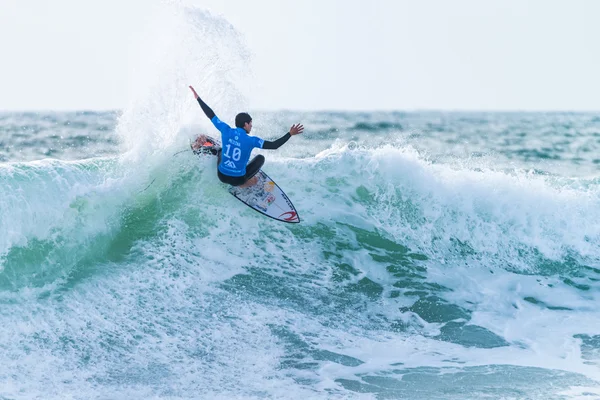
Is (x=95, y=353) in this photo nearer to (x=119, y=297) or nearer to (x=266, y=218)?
(x=119, y=297)

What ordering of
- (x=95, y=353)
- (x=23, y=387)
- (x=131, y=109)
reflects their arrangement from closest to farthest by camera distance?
(x=23, y=387) → (x=95, y=353) → (x=131, y=109)

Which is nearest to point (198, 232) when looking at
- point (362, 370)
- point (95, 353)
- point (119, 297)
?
point (119, 297)

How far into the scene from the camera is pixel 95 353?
315 inches

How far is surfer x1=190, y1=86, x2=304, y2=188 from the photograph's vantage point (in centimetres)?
955

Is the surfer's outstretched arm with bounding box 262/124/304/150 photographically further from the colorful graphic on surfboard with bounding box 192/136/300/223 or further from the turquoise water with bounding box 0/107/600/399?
the turquoise water with bounding box 0/107/600/399

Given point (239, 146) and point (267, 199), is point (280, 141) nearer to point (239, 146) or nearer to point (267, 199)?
point (239, 146)

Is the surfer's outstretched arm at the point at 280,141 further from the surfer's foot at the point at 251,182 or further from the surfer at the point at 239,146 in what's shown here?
the surfer's foot at the point at 251,182

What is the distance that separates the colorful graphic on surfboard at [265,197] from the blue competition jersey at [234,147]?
621mm

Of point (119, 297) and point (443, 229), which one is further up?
point (443, 229)

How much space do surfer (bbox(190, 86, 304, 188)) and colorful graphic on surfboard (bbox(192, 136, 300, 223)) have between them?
30cm

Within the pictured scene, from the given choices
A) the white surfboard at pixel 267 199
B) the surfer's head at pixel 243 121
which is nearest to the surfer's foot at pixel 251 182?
the white surfboard at pixel 267 199

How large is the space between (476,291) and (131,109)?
21.1 feet

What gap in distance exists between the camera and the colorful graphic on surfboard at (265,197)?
10.6m

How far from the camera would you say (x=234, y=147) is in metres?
9.73
